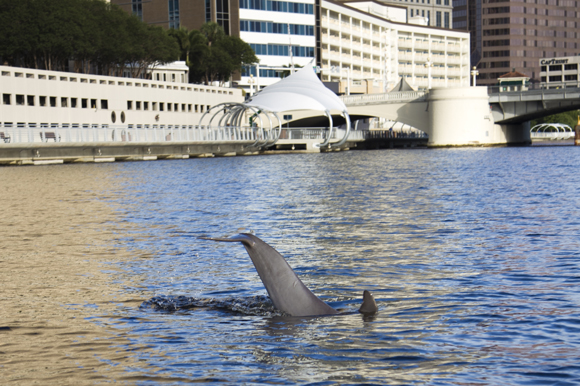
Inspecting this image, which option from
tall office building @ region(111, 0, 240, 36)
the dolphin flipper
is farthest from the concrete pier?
the dolphin flipper

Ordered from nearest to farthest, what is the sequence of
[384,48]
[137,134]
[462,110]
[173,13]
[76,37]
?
[137,134], [76,37], [462,110], [173,13], [384,48]

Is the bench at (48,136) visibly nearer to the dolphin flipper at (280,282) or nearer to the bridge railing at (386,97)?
the dolphin flipper at (280,282)

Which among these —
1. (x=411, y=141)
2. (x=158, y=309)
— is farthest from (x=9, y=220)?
(x=411, y=141)

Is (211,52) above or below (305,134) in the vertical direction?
above

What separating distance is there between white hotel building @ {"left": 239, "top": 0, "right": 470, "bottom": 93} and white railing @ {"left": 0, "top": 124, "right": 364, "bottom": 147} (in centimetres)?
2091

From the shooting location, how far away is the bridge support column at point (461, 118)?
104m

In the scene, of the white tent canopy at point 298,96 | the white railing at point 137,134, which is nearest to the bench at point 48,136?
the white railing at point 137,134

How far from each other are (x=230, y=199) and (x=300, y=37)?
357 ft

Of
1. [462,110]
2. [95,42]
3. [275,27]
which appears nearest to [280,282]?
[95,42]

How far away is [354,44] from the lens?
159250 mm

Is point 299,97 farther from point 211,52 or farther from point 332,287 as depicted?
point 332,287

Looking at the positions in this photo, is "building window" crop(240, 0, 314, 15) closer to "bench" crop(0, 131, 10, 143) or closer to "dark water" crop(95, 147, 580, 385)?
"bench" crop(0, 131, 10, 143)

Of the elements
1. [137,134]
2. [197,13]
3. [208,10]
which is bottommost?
[137,134]

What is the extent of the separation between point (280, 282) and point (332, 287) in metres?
3.22
